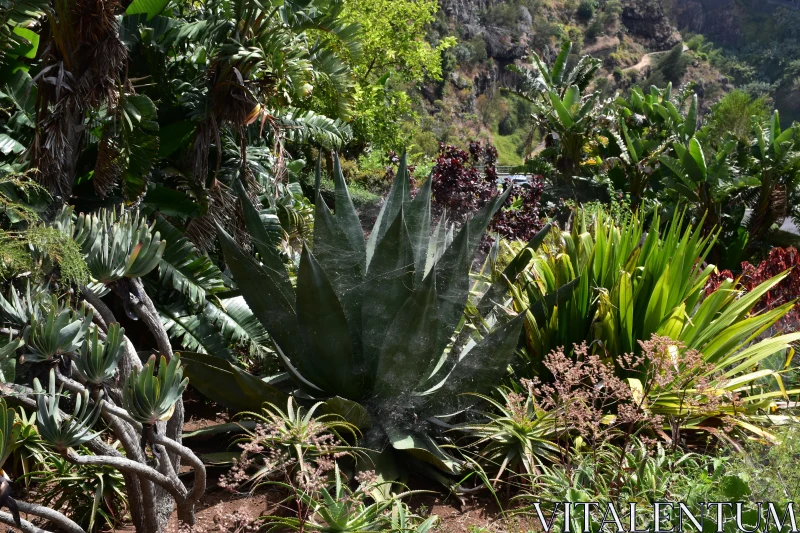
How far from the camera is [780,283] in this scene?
21.0 feet

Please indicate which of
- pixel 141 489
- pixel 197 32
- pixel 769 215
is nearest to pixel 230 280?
pixel 197 32

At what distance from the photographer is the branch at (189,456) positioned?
250 centimetres

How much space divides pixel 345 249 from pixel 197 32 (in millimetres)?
3257

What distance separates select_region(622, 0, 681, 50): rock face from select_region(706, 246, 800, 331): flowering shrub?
96213mm

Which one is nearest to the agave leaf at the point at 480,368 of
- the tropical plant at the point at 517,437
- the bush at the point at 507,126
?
the tropical plant at the point at 517,437

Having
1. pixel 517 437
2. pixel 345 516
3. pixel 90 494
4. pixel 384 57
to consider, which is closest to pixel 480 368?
pixel 517 437

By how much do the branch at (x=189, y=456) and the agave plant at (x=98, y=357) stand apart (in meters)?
0.26

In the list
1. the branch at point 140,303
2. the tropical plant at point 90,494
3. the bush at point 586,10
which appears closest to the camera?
the branch at point 140,303

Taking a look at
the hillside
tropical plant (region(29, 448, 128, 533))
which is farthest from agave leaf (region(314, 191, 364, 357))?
the hillside

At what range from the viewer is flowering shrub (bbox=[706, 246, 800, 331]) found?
5.92 metres

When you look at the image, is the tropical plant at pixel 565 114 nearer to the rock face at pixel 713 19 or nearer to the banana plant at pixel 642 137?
the banana plant at pixel 642 137

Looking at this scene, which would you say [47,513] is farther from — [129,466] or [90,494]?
[90,494]

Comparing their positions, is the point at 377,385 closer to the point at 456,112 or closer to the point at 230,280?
the point at 230,280

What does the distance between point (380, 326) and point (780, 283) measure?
4.29 m
